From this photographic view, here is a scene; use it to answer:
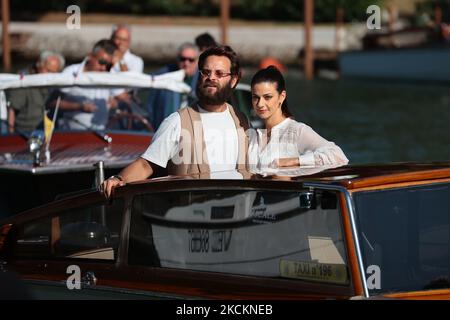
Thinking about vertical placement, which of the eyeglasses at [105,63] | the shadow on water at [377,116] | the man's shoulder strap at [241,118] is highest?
the eyeglasses at [105,63]

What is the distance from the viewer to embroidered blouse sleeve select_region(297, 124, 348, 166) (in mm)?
6465

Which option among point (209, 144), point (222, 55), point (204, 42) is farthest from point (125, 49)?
point (209, 144)

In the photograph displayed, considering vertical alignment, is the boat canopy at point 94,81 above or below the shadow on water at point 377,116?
above

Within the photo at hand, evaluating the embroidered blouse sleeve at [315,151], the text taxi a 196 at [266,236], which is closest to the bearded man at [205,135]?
the embroidered blouse sleeve at [315,151]

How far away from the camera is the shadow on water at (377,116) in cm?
2107

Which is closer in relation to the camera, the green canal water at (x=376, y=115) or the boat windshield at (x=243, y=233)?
the boat windshield at (x=243, y=233)

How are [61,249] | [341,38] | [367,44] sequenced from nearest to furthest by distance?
1. [61,249]
2. [367,44]
3. [341,38]

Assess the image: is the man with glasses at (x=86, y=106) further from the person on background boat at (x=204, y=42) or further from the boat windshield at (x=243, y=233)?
the boat windshield at (x=243, y=233)

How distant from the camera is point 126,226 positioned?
620cm

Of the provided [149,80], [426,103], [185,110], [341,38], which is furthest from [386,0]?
[185,110]

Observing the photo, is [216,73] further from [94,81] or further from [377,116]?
[377,116]
